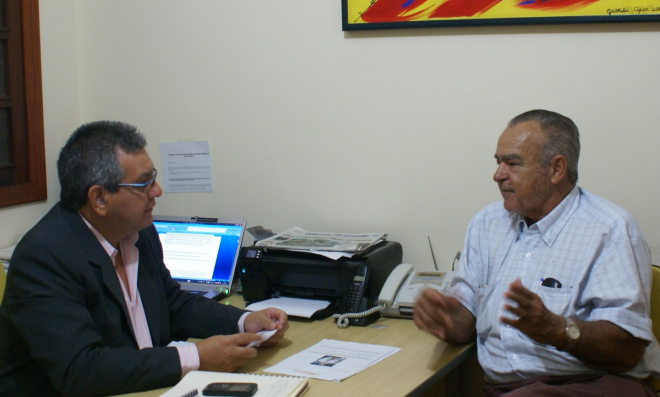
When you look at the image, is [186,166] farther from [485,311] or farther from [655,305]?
[655,305]

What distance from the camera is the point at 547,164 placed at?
195 centimetres

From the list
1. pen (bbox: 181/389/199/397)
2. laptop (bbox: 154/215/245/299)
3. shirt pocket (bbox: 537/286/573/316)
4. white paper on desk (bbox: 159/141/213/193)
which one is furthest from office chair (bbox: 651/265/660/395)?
white paper on desk (bbox: 159/141/213/193)

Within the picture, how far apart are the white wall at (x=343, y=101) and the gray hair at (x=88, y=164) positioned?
1.09 m

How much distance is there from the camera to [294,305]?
7.75ft

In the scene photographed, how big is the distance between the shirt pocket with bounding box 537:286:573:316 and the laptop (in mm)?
1183

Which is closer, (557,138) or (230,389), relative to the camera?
(230,389)

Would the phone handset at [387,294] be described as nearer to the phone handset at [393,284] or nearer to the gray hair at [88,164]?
the phone handset at [393,284]

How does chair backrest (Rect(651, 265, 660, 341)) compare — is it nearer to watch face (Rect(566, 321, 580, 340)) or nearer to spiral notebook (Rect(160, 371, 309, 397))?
watch face (Rect(566, 321, 580, 340))

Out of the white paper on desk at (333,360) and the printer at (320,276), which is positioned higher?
the printer at (320,276)

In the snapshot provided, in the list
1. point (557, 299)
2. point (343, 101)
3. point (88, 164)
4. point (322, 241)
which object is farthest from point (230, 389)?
point (343, 101)

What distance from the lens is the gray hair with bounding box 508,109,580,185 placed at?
1944mm

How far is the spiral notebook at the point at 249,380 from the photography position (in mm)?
1602

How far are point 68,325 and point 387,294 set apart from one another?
1.04m

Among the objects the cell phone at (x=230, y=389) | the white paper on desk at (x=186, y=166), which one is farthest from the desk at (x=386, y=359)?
the white paper on desk at (x=186, y=166)
